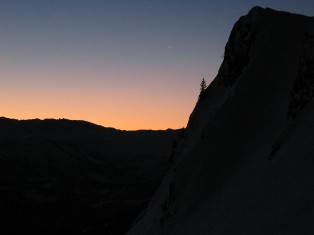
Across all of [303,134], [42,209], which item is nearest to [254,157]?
[303,134]

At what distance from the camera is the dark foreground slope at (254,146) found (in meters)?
20.8

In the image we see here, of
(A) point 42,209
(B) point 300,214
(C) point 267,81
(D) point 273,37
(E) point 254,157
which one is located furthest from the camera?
(A) point 42,209

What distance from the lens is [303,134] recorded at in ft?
82.1

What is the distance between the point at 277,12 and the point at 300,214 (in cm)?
3257

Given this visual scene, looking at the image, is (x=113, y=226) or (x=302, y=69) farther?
(x=113, y=226)

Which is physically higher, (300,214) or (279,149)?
(279,149)

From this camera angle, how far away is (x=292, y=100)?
3081 cm

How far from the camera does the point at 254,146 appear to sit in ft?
105

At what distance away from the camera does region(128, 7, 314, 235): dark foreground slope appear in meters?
20.8

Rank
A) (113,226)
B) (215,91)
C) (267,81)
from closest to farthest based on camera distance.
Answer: (267,81)
(215,91)
(113,226)

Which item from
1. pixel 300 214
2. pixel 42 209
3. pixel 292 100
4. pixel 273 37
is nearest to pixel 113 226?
pixel 273 37

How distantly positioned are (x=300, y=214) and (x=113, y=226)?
7021 cm

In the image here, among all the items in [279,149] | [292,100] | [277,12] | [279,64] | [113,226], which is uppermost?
[277,12]

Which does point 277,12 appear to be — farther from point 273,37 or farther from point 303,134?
point 303,134
